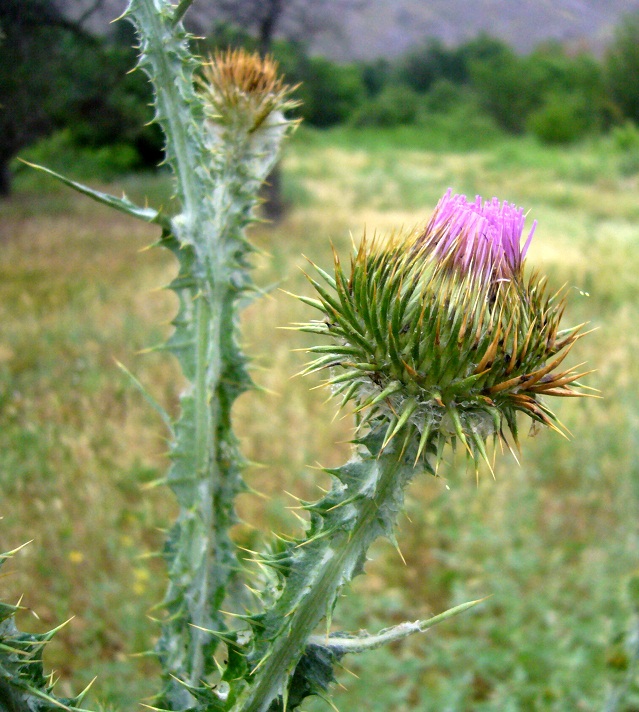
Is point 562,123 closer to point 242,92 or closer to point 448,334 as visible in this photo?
point 242,92

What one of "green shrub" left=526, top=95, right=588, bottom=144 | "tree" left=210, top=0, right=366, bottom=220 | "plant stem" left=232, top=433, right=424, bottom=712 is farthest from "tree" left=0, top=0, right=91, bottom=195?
"green shrub" left=526, top=95, right=588, bottom=144

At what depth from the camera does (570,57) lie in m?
49.5

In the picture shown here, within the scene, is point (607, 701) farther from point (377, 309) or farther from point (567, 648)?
point (377, 309)

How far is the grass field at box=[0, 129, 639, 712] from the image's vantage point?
3066 millimetres

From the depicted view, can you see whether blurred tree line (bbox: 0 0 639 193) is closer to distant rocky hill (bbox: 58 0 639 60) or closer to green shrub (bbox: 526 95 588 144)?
green shrub (bbox: 526 95 588 144)

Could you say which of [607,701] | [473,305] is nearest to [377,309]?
[473,305]

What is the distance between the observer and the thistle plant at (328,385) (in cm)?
136

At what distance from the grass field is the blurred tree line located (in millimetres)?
2214

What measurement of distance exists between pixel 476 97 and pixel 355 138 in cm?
1408

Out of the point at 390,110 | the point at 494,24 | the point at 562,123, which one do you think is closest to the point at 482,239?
the point at 562,123

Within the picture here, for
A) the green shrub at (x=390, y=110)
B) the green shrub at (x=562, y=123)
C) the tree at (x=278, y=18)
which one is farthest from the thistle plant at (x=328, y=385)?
the green shrub at (x=390, y=110)

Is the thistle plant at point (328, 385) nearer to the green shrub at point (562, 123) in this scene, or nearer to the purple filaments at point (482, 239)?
the purple filaments at point (482, 239)

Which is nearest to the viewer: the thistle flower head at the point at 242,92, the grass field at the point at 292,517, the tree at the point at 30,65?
the thistle flower head at the point at 242,92

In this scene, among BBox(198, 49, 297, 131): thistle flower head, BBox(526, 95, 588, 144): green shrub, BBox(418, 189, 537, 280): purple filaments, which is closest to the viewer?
BBox(418, 189, 537, 280): purple filaments
